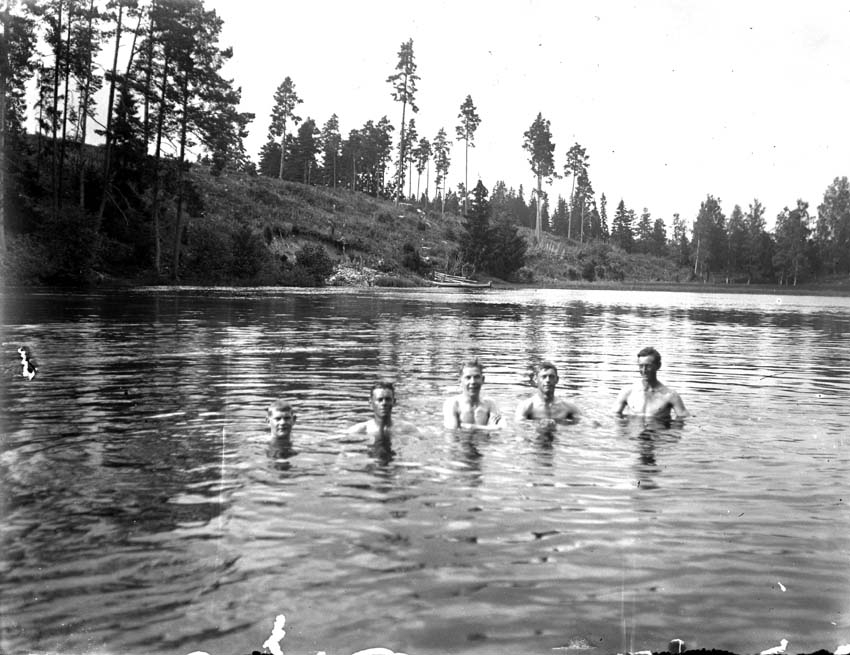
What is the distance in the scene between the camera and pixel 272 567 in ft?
17.5

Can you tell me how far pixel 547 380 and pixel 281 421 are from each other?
3.51 metres

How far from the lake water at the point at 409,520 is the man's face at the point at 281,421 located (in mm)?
257

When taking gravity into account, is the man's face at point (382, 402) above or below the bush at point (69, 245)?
below

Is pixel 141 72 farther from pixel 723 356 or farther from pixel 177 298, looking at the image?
pixel 723 356

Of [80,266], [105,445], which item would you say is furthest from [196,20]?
[105,445]

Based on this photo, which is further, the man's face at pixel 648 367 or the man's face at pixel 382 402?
the man's face at pixel 648 367

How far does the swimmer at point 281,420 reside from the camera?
8.91m

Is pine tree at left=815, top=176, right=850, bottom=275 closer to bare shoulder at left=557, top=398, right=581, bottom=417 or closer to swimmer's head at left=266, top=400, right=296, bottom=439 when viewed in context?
bare shoulder at left=557, top=398, right=581, bottom=417

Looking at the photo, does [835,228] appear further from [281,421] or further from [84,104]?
[281,421]

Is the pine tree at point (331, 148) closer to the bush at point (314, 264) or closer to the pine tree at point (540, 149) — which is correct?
the pine tree at point (540, 149)

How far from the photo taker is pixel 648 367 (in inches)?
439

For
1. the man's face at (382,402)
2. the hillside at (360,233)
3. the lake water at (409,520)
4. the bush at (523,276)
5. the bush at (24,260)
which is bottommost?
the lake water at (409,520)

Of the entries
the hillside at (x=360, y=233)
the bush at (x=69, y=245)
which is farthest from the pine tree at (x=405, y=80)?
the bush at (x=69, y=245)

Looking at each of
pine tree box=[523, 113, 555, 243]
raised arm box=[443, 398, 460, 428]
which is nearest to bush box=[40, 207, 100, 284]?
raised arm box=[443, 398, 460, 428]
